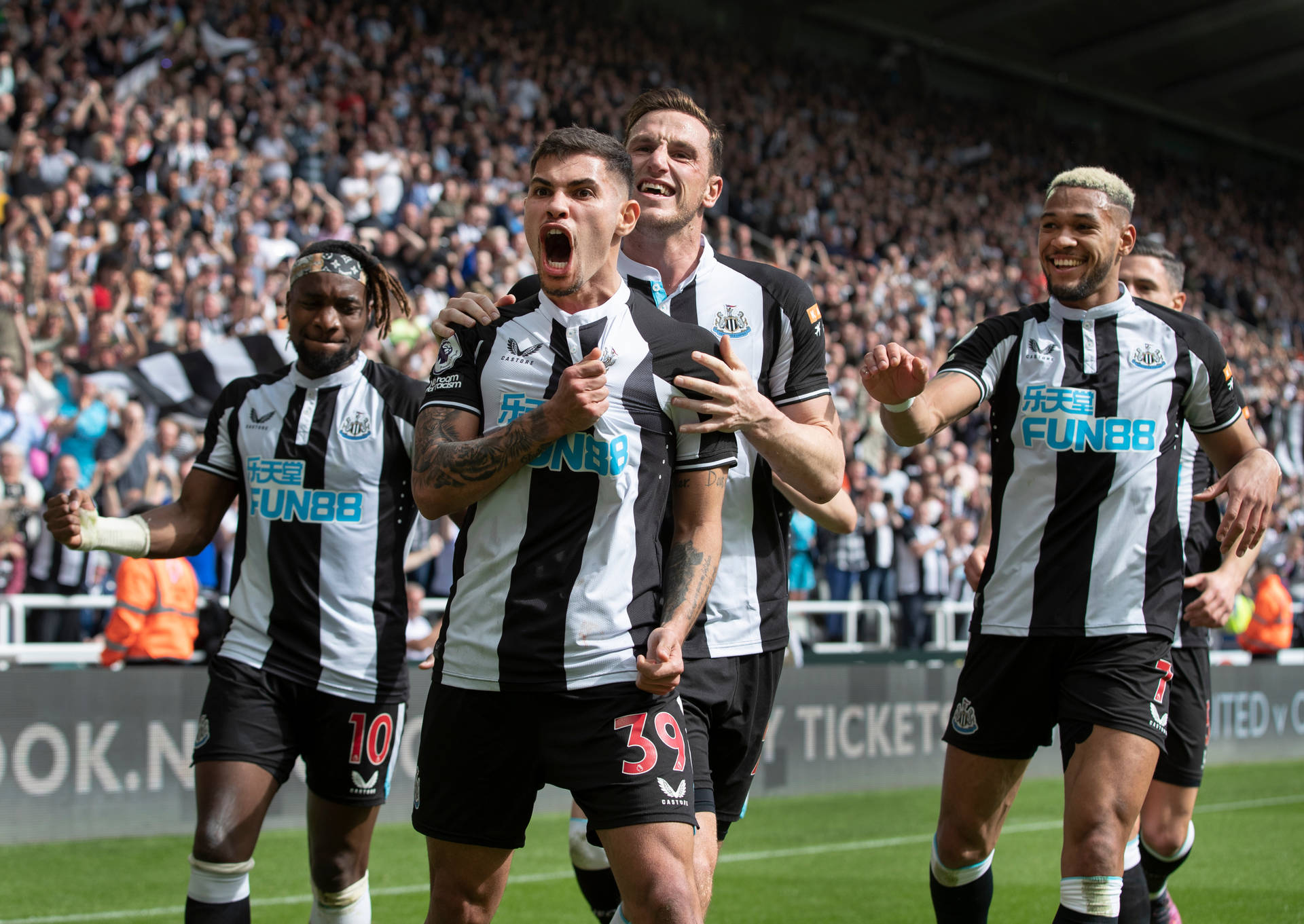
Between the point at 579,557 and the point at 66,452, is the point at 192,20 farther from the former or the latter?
the point at 579,557

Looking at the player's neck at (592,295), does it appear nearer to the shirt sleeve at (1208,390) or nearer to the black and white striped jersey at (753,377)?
the black and white striped jersey at (753,377)

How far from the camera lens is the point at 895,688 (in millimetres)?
11727

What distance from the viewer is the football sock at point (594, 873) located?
5.00 metres

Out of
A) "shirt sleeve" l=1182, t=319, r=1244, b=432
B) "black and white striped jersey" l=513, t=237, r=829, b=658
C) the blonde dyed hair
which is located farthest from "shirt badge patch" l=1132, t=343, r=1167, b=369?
"black and white striped jersey" l=513, t=237, r=829, b=658

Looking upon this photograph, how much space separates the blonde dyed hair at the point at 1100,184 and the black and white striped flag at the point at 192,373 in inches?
306

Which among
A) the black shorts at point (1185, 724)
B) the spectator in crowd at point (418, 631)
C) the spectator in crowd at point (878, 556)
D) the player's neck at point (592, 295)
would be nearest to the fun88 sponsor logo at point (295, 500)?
the player's neck at point (592, 295)

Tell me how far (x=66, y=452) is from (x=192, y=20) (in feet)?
25.5

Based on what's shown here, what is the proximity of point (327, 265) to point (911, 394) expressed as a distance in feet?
6.98

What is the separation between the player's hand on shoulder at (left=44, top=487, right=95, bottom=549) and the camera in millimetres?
4625

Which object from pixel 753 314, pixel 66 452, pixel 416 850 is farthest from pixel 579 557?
pixel 66 452

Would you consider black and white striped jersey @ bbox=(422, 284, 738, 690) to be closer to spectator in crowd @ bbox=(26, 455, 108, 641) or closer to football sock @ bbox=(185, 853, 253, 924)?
football sock @ bbox=(185, 853, 253, 924)

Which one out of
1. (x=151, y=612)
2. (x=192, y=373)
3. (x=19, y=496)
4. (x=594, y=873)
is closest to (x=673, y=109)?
(x=594, y=873)

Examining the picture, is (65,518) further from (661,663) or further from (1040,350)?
(1040,350)

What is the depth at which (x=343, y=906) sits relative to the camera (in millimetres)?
4754
